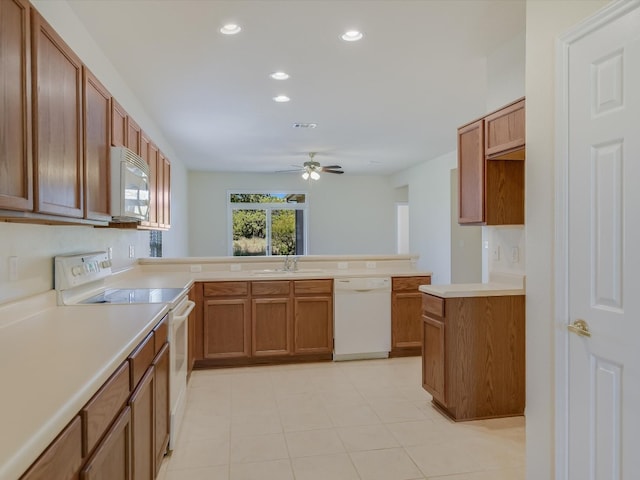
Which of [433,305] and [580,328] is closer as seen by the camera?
[580,328]

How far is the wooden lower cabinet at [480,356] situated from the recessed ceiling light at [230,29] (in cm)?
222

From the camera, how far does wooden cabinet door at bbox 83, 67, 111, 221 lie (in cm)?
207

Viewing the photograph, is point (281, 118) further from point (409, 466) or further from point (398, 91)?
point (409, 466)

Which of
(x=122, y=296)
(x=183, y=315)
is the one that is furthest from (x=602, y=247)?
(x=122, y=296)

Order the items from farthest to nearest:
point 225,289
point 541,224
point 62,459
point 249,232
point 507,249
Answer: point 249,232 → point 225,289 → point 507,249 → point 541,224 → point 62,459

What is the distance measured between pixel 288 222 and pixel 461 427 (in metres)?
6.83

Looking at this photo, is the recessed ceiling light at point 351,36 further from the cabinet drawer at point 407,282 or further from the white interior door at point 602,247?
the cabinet drawer at point 407,282

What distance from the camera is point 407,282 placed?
4.23m

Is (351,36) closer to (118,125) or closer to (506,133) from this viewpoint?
(506,133)

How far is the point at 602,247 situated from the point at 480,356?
4.99 feet

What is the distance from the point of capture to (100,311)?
83.7 inches

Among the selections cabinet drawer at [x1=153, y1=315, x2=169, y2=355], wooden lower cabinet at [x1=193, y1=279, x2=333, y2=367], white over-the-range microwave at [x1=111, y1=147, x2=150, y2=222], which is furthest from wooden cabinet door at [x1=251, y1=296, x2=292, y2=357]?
cabinet drawer at [x1=153, y1=315, x2=169, y2=355]

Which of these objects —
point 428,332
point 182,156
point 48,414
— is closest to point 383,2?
point 428,332

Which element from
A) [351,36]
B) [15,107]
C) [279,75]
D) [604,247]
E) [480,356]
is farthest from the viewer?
[279,75]
